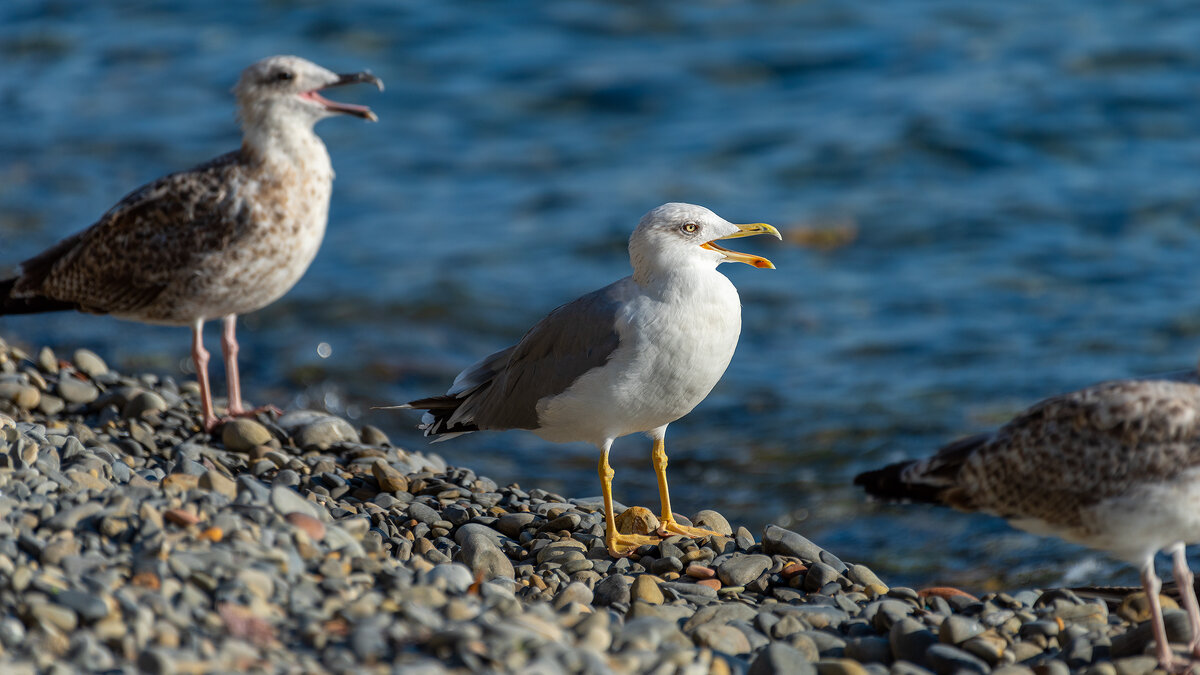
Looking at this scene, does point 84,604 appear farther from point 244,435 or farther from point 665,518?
point 244,435

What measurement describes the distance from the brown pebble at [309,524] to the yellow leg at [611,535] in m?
1.52

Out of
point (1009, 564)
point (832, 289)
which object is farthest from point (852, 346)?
point (1009, 564)

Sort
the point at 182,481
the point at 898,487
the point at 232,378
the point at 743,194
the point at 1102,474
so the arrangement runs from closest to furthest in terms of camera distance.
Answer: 1. the point at 1102,474
2. the point at 182,481
3. the point at 898,487
4. the point at 232,378
5. the point at 743,194

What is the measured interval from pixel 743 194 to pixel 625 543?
7.73m

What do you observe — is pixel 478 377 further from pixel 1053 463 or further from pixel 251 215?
pixel 1053 463

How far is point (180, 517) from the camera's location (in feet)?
14.6

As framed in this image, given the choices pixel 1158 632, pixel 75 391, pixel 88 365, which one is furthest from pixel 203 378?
pixel 1158 632

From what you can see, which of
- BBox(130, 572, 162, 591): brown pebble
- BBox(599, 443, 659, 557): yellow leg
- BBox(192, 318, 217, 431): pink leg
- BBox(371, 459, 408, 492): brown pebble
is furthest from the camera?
BBox(192, 318, 217, 431): pink leg

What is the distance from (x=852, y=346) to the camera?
34.6 feet

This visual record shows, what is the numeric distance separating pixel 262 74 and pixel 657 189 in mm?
6368

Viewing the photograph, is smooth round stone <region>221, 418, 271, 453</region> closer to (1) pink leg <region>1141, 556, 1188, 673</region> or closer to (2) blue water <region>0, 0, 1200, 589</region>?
(2) blue water <region>0, 0, 1200, 589</region>

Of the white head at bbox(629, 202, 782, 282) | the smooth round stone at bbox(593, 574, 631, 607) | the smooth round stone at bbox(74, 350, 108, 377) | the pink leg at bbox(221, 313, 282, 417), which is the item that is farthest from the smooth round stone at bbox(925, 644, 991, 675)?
the smooth round stone at bbox(74, 350, 108, 377)

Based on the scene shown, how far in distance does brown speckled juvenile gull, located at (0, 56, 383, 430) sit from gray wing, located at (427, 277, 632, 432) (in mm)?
1590

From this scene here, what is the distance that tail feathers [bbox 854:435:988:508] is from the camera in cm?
538
